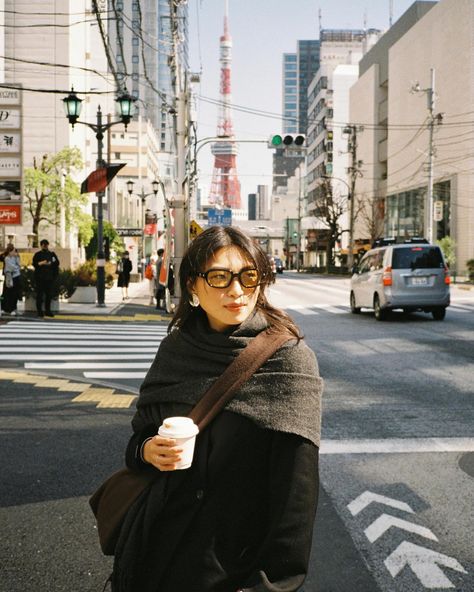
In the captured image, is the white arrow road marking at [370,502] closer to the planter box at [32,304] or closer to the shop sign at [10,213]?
the shop sign at [10,213]

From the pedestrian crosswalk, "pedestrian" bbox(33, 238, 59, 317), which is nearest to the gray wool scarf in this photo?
the pedestrian crosswalk

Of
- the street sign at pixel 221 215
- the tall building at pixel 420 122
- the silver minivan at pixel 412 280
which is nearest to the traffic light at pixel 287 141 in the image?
the silver minivan at pixel 412 280

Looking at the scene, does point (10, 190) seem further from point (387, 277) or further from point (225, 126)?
point (225, 126)

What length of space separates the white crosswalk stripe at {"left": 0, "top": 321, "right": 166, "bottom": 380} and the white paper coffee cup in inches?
347

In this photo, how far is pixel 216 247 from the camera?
2.30 metres

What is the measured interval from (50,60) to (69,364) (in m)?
58.2

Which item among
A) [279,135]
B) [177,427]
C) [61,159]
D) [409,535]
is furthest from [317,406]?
[61,159]

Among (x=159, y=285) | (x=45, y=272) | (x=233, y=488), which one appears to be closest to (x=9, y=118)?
(x=45, y=272)

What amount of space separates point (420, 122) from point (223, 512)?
73794 mm

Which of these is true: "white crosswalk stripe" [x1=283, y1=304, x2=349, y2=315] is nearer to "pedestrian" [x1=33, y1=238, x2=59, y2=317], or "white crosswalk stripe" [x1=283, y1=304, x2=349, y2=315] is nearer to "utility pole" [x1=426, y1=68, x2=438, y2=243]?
"pedestrian" [x1=33, y1=238, x2=59, y2=317]

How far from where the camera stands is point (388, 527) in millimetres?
4531

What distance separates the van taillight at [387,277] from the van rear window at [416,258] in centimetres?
17

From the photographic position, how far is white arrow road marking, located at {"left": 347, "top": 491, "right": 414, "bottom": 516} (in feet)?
16.0

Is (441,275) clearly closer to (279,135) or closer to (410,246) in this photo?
(410,246)
